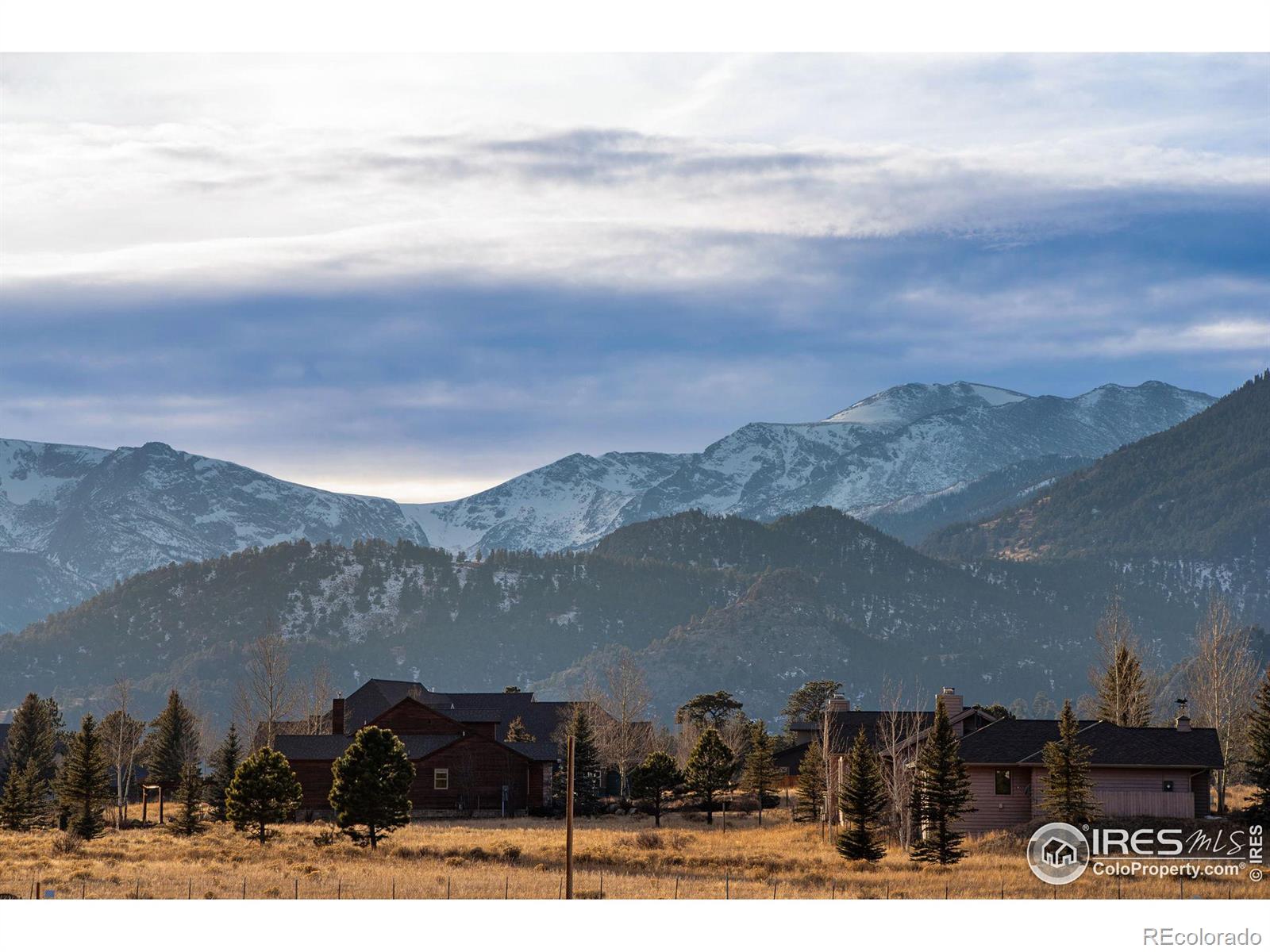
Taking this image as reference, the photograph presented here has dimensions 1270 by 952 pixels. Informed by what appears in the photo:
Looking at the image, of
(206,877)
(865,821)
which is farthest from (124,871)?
(865,821)

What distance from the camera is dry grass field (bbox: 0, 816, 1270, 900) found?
5231cm

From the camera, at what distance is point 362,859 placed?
6519 cm

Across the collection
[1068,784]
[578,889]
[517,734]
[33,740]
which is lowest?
[578,889]

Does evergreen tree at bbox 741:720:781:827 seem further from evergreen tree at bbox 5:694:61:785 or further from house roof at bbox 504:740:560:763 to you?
evergreen tree at bbox 5:694:61:785

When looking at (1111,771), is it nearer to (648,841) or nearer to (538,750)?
(648,841)

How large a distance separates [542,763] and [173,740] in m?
37.4

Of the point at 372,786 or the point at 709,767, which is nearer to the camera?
the point at 372,786

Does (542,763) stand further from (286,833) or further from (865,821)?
(865,821)

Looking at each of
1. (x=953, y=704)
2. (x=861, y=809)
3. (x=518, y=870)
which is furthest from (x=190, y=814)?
(x=953, y=704)

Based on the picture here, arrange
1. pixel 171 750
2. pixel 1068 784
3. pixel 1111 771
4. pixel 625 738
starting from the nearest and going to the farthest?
pixel 1068 784 → pixel 1111 771 → pixel 625 738 → pixel 171 750

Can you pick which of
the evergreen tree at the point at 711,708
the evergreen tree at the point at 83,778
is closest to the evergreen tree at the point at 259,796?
the evergreen tree at the point at 83,778

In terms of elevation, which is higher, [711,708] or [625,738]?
[711,708]

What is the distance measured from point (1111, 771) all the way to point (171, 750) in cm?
7705

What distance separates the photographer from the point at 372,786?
7131 centimetres
